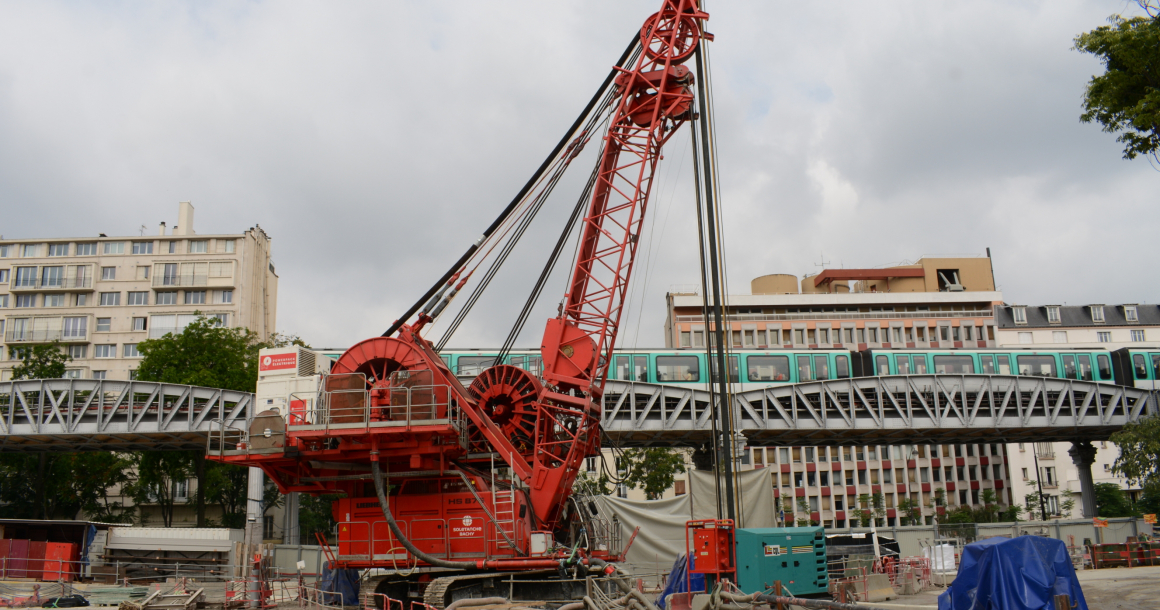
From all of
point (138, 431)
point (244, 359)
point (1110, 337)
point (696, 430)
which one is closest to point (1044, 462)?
point (1110, 337)

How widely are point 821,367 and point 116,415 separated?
1418 inches

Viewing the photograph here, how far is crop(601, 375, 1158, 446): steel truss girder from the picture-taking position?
4259 centimetres

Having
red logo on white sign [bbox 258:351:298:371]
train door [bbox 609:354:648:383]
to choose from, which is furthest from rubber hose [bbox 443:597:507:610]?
train door [bbox 609:354:648:383]

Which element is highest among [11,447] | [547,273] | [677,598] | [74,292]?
[74,292]

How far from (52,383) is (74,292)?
47163 millimetres

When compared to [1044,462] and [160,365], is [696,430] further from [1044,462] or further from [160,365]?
[1044,462]

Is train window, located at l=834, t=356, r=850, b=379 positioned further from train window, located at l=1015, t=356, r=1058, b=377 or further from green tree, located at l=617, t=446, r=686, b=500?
green tree, located at l=617, t=446, r=686, b=500

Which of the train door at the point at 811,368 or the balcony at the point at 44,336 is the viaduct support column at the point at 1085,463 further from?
the balcony at the point at 44,336

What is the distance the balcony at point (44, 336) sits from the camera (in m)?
80.1

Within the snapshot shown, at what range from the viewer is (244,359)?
56.0 meters

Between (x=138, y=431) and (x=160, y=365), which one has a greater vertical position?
(x=160, y=365)

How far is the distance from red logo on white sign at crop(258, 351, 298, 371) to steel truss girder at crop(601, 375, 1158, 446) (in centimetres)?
1531

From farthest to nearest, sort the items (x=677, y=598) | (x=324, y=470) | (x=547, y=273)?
1. (x=547, y=273)
2. (x=324, y=470)
3. (x=677, y=598)

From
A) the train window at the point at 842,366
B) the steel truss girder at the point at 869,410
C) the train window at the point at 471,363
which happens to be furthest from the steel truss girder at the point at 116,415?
the train window at the point at 842,366
